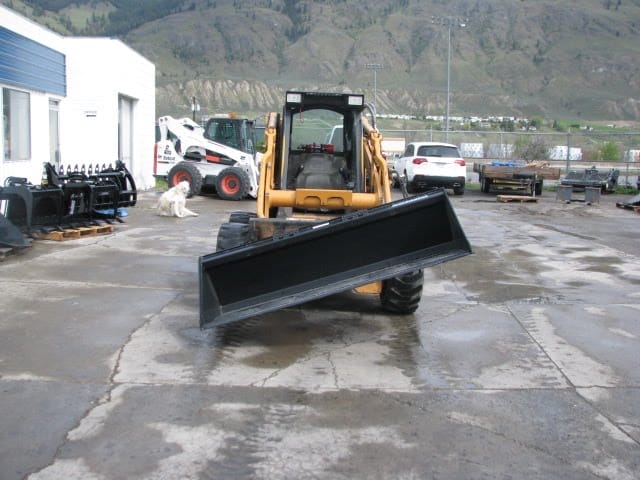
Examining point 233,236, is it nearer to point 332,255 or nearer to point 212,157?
point 332,255

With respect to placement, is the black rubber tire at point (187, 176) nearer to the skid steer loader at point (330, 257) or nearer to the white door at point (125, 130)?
the white door at point (125, 130)

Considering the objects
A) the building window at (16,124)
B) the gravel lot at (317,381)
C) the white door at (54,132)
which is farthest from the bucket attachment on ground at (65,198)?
the white door at (54,132)

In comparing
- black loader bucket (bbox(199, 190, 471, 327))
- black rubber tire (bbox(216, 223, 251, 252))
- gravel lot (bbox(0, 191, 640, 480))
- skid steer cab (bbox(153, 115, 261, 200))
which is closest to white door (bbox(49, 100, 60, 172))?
skid steer cab (bbox(153, 115, 261, 200))

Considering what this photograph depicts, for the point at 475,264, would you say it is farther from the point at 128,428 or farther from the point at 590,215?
the point at 590,215

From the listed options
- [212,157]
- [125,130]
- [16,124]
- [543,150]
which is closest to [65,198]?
Answer: [16,124]

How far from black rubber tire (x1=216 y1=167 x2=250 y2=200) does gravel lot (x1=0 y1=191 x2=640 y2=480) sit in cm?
1154

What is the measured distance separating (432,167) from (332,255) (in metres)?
19.3

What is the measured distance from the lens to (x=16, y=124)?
17453mm

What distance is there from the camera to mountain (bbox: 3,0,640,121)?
11169cm

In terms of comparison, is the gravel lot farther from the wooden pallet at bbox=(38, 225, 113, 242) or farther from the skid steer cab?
the skid steer cab

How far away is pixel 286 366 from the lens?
6.44 meters

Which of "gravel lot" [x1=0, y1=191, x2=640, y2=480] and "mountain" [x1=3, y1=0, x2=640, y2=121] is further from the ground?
"mountain" [x1=3, y1=0, x2=640, y2=121]

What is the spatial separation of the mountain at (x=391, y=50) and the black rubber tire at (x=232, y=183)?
76.7 metres

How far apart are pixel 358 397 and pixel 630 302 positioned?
5.10 metres
